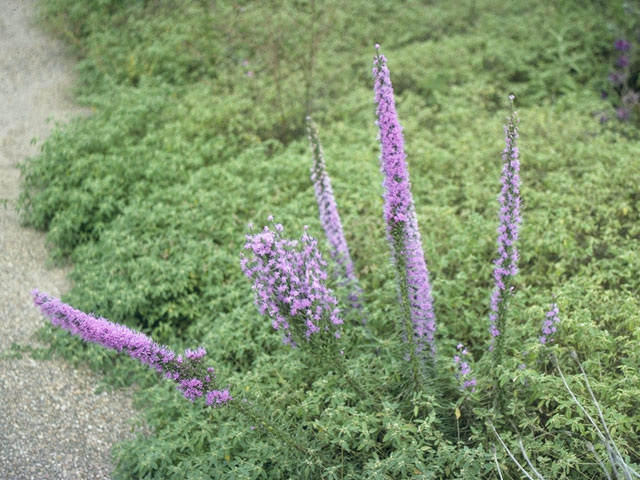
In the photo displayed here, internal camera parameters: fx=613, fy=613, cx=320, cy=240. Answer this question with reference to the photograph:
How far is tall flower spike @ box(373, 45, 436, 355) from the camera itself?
284 cm

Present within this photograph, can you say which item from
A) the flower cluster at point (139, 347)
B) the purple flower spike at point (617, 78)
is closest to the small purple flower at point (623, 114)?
the purple flower spike at point (617, 78)

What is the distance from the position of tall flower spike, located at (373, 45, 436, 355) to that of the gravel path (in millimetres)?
2197

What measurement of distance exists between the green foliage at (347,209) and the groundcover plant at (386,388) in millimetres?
29

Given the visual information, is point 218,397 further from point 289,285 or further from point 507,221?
point 507,221

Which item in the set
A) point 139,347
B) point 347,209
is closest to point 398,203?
point 139,347

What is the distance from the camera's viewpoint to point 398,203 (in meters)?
2.94

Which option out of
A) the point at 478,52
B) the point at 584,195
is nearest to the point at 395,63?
the point at 478,52

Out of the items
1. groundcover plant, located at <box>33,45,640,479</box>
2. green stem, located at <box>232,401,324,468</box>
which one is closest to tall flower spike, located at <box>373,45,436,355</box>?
groundcover plant, located at <box>33,45,640,479</box>

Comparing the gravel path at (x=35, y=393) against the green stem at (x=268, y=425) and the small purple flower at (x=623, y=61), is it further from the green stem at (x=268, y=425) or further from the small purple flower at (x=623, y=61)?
the small purple flower at (x=623, y=61)

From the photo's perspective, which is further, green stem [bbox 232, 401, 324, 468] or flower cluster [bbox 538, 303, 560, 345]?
flower cluster [bbox 538, 303, 560, 345]

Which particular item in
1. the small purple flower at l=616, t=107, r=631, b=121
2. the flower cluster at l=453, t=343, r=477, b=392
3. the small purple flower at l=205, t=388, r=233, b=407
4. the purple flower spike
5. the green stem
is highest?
the small purple flower at l=205, t=388, r=233, b=407

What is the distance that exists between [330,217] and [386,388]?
3.78 ft

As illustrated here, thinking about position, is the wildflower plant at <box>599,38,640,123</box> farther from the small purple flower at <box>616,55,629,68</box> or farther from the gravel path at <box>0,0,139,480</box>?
the gravel path at <box>0,0,139,480</box>

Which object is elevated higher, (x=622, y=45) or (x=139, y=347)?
(x=139, y=347)
